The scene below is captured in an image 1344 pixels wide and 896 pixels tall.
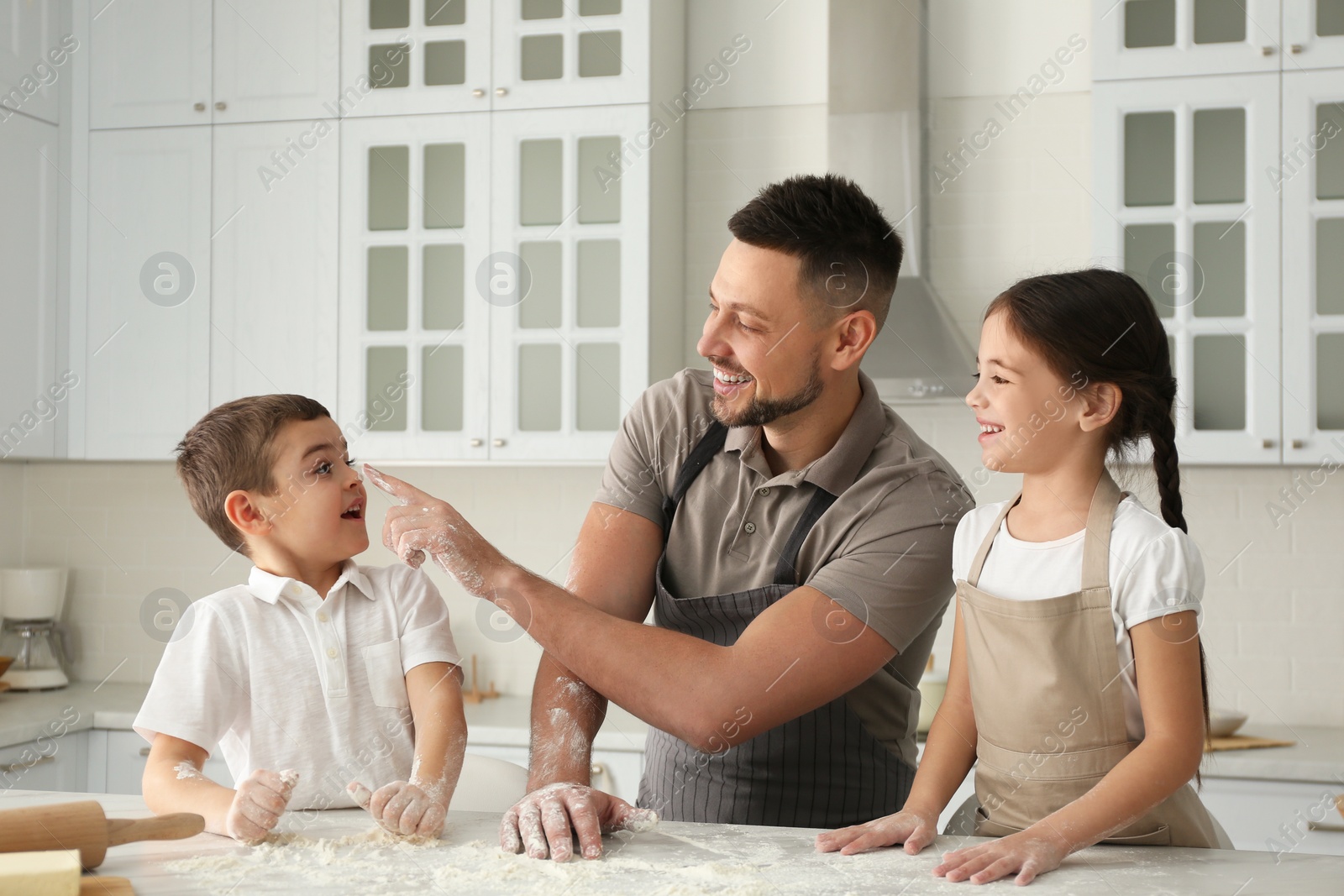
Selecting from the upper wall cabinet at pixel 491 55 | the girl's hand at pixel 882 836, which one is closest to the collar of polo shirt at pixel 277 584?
the girl's hand at pixel 882 836

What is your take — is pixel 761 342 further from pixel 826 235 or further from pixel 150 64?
pixel 150 64

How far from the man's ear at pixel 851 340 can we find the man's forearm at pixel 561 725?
586mm

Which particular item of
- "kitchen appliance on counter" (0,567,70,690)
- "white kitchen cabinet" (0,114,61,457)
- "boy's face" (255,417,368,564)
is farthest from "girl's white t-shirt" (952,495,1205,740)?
"kitchen appliance on counter" (0,567,70,690)

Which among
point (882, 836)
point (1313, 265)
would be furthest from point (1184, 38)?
point (882, 836)

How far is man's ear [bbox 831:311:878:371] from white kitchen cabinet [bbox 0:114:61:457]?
8.57 feet

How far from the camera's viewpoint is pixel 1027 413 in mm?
1376

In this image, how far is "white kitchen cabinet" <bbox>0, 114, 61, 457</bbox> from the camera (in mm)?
3211

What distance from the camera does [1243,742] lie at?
2.71 meters

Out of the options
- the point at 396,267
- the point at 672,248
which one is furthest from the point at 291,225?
the point at 672,248

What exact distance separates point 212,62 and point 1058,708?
2.98 m

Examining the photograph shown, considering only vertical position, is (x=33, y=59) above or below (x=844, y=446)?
above

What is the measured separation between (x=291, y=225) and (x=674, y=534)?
6.64 ft

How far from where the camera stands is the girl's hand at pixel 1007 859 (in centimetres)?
105

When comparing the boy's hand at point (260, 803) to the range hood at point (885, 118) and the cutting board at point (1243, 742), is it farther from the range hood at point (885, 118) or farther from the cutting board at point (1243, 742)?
the cutting board at point (1243, 742)
